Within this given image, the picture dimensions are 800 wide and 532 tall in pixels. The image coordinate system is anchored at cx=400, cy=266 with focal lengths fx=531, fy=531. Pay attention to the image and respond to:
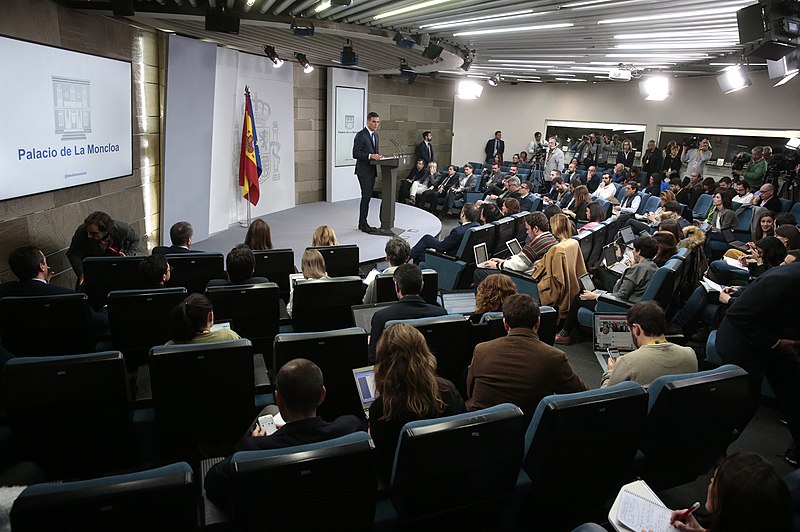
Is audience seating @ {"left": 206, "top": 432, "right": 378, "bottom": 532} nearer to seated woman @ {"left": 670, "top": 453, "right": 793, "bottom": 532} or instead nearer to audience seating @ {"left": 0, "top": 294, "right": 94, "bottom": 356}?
seated woman @ {"left": 670, "top": 453, "right": 793, "bottom": 532}

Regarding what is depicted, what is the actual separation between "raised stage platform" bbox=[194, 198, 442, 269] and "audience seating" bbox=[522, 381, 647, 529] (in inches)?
197

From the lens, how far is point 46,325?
3176 mm

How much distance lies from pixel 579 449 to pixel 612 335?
65.4 inches

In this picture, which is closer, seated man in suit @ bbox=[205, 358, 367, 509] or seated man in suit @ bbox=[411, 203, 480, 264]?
seated man in suit @ bbox=[205, 358, 367, 509]

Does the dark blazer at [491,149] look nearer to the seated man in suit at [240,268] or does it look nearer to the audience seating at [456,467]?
the seated man in suit at [240,268]

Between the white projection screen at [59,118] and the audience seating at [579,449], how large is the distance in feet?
14.7

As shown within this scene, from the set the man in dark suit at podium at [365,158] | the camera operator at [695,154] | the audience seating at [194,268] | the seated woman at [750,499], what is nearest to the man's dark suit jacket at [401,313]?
the audience seating at [194,268]

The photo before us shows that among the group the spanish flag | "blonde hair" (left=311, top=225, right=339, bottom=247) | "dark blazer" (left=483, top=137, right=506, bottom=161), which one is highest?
"dark blazer" (left=483, top=137, right=506, bottom=161)

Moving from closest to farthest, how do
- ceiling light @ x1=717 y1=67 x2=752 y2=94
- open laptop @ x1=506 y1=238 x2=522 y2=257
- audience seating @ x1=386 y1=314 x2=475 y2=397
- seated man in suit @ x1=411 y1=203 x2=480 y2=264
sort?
audience seating @ x1=386 y1=314 x2=475 y2=397 → open laptop @ x1=506 y1=238 x2=522 y2=257 → seated man in suit @ x1=411 y1=203 x2=480 y2=264 → ceiling light @ x1=717 y1=67 x2=752 y2=94

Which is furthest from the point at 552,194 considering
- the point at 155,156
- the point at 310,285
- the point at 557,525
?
the point at 557,525

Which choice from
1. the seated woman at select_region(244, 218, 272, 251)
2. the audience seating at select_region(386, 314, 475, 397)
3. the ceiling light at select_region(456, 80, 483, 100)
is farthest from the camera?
the ceiling light at select_region(456, 80, 483, 100)

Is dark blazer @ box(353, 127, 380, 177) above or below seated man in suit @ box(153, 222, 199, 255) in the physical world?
above

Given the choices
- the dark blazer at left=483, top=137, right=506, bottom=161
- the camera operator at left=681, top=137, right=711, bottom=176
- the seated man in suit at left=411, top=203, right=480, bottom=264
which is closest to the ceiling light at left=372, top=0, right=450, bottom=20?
the seated man in suit at left=411, top=203, right=480, bottom=264

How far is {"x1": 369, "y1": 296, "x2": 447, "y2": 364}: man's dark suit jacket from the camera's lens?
316cm
